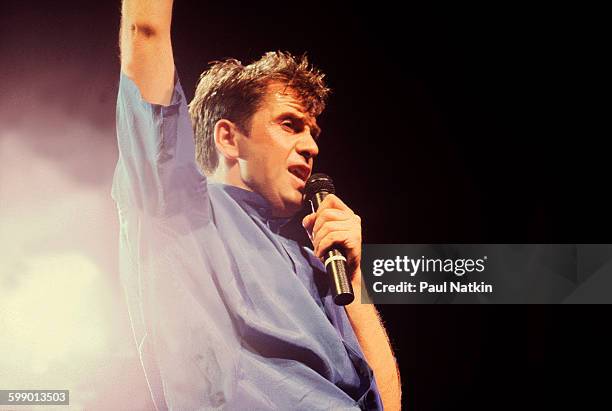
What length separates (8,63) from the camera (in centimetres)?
241

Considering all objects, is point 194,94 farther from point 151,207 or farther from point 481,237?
point 481,237

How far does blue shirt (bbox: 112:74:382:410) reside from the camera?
203cm

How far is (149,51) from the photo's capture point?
2.04 metres

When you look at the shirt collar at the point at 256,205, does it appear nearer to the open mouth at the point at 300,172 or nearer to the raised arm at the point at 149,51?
the open mouth at the point at 300,172

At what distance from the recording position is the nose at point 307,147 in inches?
91.4

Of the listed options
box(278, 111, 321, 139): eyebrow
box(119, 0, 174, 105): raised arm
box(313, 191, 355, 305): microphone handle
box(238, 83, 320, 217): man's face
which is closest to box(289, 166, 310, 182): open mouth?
box(238, 83, 320, 217): man's face

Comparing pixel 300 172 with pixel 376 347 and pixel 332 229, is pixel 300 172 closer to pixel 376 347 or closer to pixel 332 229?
pixel 332 229

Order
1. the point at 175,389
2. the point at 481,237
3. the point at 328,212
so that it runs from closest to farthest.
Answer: the point at 175,389, the point at 328,212, the point at 481,237

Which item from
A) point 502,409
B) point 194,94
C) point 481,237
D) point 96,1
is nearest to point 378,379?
point 502,409

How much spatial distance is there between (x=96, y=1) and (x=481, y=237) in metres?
1.66

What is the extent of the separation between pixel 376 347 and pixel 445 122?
0.87 meters

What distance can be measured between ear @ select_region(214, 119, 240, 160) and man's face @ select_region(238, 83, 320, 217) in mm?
21

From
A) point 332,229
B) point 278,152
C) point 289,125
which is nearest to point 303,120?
point 289,125

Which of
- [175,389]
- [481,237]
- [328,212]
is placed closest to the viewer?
[175,389]
